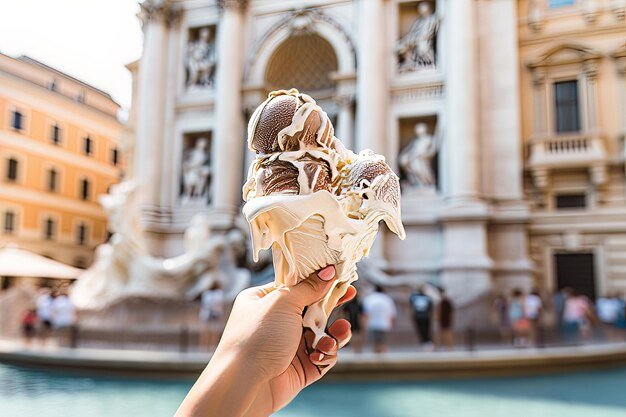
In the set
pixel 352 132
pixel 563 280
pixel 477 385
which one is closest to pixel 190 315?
pixel 477 385

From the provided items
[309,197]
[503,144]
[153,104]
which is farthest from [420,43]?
[309,197]

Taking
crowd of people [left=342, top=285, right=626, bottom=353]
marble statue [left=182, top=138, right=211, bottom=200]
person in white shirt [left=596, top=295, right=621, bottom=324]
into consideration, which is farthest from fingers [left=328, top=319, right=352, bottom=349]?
marble statue [left=182, top=138, right=211, bottom=200]

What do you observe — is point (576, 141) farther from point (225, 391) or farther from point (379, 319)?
point (225, 391)

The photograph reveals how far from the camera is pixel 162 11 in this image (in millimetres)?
19359

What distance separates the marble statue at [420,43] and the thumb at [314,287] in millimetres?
16281

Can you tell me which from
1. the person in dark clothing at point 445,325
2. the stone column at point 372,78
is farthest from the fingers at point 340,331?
the stone column at point 372,78

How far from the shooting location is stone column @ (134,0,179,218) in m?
18.5

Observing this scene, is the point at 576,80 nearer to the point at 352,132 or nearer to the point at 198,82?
the point at 352,132

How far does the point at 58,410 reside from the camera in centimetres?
661

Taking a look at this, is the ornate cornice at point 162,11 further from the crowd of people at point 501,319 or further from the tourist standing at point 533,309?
the tourist standing at point 533,309

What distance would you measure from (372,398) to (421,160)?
32.7ft

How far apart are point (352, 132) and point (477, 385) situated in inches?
414

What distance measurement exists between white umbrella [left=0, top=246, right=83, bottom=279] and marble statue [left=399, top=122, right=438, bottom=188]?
11031 mm

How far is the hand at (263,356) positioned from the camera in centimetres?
108
